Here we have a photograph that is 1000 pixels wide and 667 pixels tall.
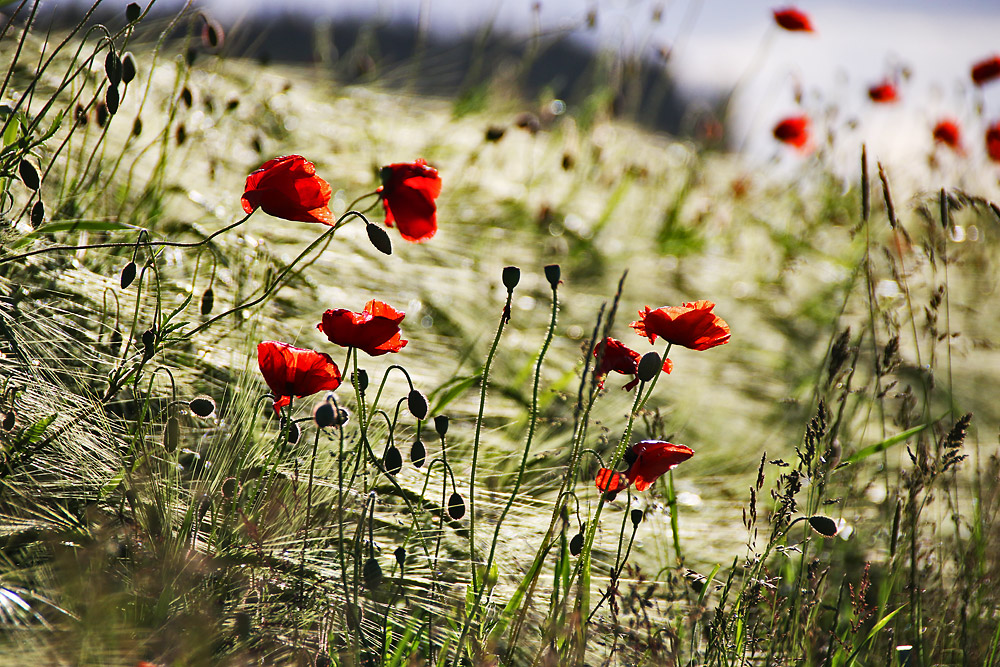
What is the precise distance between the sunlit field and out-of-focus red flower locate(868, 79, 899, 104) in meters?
1.32

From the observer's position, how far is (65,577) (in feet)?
2.97

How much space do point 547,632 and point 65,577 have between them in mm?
564

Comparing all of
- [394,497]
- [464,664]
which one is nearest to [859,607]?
[464,664]

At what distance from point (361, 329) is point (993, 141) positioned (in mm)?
3257

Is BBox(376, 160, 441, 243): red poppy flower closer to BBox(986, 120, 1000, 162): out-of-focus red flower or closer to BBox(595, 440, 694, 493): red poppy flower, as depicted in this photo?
BBox(595, 440, 694, 493): red poppy flower

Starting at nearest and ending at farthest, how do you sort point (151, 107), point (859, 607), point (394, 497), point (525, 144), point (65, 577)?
point (65, 577) → point (859, 607) → point (394, 497) → point (151, 107) → point (525, 144)

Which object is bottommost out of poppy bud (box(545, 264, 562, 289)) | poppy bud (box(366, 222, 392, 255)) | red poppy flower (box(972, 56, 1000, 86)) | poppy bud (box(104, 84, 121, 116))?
poppy bud (box(545, 264, 562, 289))

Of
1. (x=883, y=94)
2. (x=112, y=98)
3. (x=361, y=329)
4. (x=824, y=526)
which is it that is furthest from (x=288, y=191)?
(x=883, y=94)

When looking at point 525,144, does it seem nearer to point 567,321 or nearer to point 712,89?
point 567,321

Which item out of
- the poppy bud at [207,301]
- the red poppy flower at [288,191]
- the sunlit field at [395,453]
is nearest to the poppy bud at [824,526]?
the sunlit field at [395,453]

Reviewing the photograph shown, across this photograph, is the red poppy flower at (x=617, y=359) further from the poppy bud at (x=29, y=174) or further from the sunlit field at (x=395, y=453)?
the poppy bud at (x=29, y=174)

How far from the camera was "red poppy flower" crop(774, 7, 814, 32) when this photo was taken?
9.55 ft

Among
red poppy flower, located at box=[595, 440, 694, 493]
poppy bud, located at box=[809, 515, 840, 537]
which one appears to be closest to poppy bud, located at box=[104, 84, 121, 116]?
red poppy flower, located at box=[595, 440, 694, 493]

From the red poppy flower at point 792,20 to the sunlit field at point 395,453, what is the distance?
1043mm
